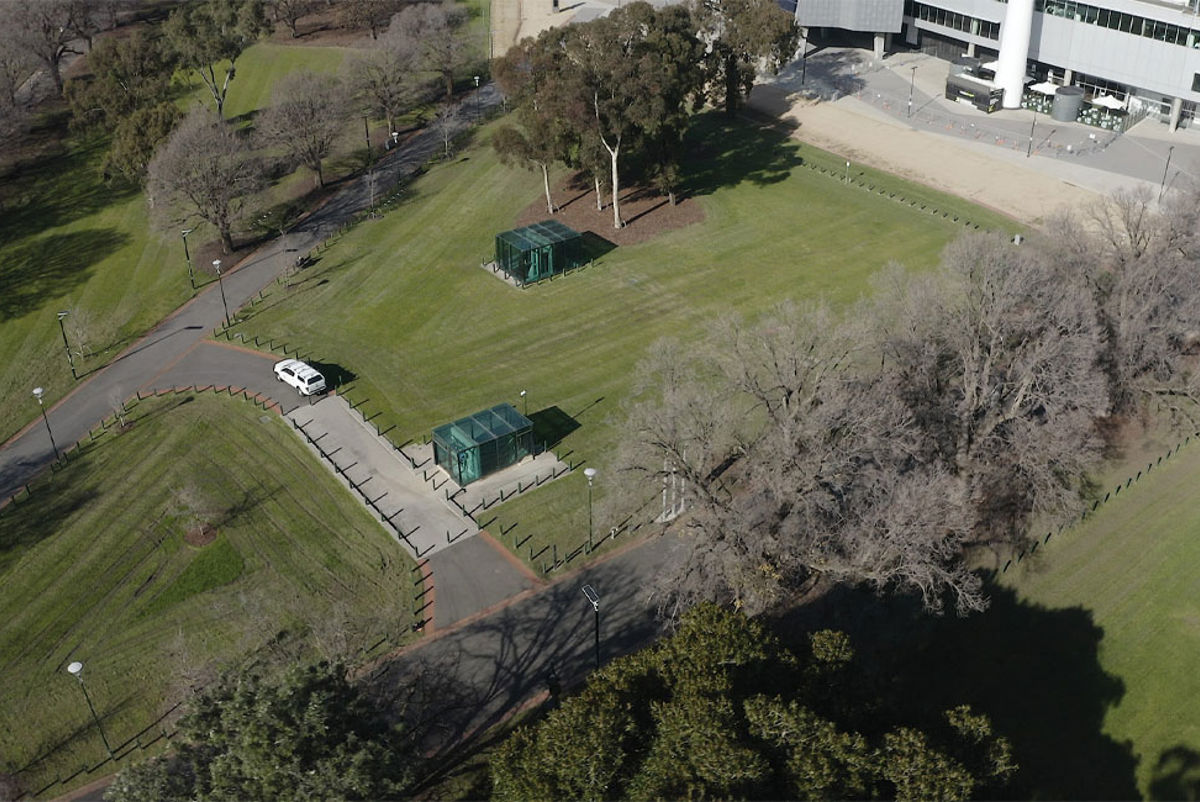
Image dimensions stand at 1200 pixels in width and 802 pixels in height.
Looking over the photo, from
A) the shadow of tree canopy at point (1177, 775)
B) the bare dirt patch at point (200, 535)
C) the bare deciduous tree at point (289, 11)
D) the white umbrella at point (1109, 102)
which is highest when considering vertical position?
the bare deciduous tree at point (289, 11)

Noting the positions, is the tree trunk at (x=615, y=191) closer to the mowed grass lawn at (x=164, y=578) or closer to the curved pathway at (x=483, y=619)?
the curved pathway at (x=483, y=619)

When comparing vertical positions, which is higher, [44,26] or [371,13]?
[44,26]

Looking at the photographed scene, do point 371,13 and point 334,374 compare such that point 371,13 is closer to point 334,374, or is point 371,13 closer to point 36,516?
point 334,374

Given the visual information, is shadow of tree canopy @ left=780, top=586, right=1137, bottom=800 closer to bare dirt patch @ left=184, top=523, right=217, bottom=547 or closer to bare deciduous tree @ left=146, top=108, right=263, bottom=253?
bare dirt patch @ left=184, top=523, right=217, bottom=547

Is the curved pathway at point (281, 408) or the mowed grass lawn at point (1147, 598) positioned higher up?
the curved pathway at point (281, 408)

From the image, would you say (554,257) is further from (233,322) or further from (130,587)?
(130,587)

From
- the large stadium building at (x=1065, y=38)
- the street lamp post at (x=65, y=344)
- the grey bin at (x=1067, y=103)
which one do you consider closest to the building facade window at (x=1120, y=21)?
the large stadium building at (x=1065, y=38)

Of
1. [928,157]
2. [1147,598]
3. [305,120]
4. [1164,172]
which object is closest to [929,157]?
[928,157]
